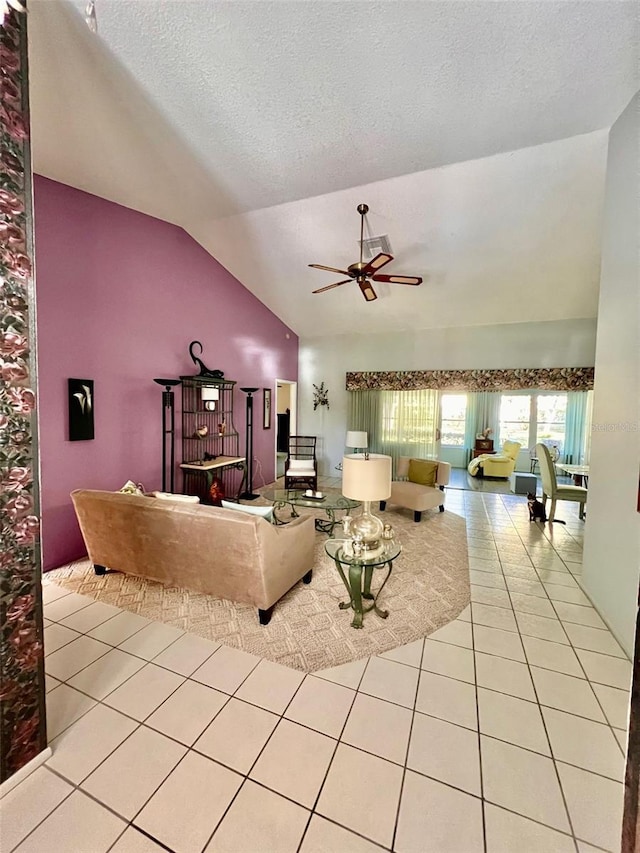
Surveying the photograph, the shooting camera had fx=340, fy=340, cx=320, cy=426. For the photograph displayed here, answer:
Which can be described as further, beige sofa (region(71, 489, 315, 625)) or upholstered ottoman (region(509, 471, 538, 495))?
upholstered ottoman (region(509, 471, 538, 495))

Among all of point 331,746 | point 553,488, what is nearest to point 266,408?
point 553,488

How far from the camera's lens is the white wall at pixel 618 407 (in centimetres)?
225

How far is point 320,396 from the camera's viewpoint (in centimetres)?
745

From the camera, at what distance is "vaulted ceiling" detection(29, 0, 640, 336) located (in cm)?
190

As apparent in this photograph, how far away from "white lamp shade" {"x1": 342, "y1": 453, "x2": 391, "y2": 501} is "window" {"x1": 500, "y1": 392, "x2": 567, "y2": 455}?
7318 millimetres

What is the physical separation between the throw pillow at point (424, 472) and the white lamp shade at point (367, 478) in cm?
314

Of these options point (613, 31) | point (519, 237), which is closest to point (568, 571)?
point (519, 237)

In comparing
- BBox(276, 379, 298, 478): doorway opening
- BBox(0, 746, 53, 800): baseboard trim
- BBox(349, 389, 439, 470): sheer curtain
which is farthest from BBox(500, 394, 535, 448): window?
BBox(0, 746, 53, 800): baseboard trim

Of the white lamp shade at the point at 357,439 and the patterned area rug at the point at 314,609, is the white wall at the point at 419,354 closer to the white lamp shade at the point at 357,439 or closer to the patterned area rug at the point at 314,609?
the white lamp shade at the point at 357,439

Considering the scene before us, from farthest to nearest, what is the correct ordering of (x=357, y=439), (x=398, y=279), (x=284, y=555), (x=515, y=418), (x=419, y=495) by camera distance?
(x=515, y=418), (x=357, y=439), (x=419, y=495), (x=398, y=279), (x=284, y=555)

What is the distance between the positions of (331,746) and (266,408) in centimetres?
538

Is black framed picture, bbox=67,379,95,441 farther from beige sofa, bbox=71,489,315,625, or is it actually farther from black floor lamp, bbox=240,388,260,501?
black floor lamp, bbox=240,388,260,501

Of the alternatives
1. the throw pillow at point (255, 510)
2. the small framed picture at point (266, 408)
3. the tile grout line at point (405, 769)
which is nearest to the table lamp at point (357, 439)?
the small framed picture at point (266, 408)

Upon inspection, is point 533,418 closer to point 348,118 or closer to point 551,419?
point 551,419
